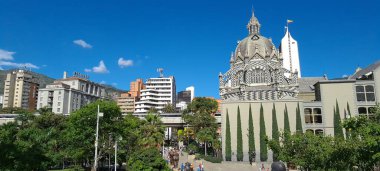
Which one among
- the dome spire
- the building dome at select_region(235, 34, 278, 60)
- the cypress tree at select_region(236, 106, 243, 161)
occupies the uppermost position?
the dome spire

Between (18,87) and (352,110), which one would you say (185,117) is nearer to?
(352,110)

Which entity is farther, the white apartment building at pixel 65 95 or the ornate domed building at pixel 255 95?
the white apartment building at pixel 65 95

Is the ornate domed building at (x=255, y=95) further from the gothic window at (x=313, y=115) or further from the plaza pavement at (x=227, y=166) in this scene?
the plaza pavement at (x=227, y=166)

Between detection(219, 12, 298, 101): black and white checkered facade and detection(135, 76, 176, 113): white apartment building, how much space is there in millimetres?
68970

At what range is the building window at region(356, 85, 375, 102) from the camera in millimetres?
53500

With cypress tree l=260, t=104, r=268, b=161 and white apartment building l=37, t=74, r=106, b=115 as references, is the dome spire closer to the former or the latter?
cypress tree l=260, t=104, r=268, b=161

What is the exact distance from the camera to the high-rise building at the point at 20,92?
142000 mm

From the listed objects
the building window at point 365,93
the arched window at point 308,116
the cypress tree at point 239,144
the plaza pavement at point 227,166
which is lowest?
the plaza pavement at point 227,166

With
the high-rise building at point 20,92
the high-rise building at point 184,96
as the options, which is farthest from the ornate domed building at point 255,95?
the high-rise building at point 184,96

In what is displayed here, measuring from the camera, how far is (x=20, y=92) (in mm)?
142750

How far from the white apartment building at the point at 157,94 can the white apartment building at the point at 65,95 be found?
75.3ft

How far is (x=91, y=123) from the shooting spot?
4206cm

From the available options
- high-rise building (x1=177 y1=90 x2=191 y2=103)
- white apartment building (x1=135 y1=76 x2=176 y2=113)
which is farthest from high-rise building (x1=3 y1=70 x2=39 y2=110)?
high-rise building (x1=177 y1=90 x2=191 y2=103)

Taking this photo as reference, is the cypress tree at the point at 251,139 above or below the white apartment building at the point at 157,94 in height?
below
